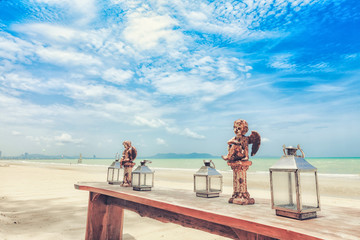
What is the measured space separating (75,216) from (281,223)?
5.41 metres

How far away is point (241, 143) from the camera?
2543mm

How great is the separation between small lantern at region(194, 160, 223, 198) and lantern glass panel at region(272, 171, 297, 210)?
0.89m

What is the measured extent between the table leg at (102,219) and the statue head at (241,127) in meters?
2.58

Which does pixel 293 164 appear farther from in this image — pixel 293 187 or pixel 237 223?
pixel 237 223

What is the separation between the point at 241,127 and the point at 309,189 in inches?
38.4

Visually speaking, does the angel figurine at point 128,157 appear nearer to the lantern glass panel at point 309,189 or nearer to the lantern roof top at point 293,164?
the lantern roof top at point 293,164

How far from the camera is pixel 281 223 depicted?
1.55 m

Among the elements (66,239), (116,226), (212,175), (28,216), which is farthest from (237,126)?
(28,216)

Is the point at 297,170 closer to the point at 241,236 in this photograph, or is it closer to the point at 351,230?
the point at 351,230

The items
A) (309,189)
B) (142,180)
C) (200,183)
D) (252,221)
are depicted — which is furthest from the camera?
(142,180)

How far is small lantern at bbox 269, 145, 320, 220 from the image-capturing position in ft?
5.68

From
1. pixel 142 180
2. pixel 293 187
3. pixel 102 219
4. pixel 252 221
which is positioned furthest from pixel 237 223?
pixel 102 219

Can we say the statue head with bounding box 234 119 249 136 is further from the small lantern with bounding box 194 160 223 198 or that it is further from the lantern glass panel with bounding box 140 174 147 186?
the lantern glass panel with bounding box 140 174 147 186

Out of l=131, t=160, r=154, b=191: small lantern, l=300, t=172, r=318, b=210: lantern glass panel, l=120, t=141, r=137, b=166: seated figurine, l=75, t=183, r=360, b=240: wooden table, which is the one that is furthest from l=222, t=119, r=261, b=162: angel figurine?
l=120, t=141, r=137, b=166: seated figurine
